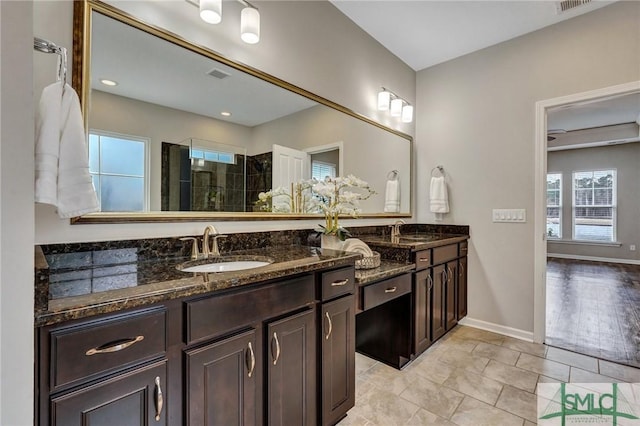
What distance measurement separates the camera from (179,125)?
1.52 m

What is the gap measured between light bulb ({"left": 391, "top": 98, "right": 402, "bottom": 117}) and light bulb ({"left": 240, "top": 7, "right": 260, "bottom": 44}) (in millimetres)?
1691

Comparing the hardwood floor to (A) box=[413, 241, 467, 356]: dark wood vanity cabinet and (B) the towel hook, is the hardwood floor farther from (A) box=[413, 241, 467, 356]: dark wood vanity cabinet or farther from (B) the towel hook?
(B) the towel hook

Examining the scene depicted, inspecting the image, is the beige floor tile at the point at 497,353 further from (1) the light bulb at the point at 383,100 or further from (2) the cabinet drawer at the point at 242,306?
(1) the light bulb at the point at 383,100

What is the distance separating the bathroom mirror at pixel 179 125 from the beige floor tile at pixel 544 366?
80.8 inches

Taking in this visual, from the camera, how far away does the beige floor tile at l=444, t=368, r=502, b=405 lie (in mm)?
1807

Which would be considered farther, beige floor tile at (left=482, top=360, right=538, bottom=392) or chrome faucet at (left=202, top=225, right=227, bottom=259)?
beige floor tile at (left=482, top=360, right=538, bottom=392)

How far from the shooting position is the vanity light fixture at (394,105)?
282 cm

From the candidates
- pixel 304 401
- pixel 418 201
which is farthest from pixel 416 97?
pixel 304 401

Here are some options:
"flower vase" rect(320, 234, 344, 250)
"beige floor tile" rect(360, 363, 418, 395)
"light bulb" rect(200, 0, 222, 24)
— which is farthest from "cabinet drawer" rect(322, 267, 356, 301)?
"light bulb" rect(200, 0, 222, 24)

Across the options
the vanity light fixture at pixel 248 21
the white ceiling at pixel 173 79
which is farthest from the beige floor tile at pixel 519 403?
the vanity light fixture at pixel 248 21

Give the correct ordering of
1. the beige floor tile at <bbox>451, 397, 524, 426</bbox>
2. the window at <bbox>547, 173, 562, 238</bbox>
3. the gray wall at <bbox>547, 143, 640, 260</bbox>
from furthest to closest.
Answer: the window at <bbox>547, 173, 562, 238</bbox>, the gray wall at <bbox>547, 143, 640, 260</bbox>, the beige floor tile at <bbox>451, 397, 524, 426</bbox>

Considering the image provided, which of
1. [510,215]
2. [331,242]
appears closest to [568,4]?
[510,215]

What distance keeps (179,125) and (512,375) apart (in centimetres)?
266

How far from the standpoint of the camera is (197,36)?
154 cm
